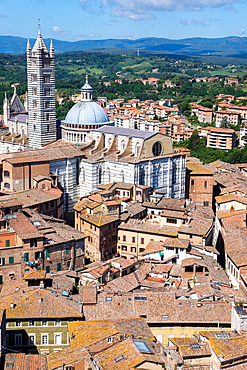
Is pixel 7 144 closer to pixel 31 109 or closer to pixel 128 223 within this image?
pixel 31 109

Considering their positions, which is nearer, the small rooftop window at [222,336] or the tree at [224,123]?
the small rooftop window at [222,336]

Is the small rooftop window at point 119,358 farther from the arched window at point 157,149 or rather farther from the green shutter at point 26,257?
the arched window at point 157,149

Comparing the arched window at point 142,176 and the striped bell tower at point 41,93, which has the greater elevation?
the striped bell tower at point 41,93

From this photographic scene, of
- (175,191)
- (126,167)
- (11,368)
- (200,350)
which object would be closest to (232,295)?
(200,350)

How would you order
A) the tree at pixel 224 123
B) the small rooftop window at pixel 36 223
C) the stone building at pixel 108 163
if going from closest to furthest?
the small rooftop window at pixel 36 223 < the stone building at pixel 108 163 < the tree at pixel 224 123

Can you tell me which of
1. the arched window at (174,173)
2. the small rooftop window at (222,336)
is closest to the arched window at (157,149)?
the arched window at (174,173)

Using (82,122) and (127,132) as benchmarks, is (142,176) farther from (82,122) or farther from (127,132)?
(82,122)

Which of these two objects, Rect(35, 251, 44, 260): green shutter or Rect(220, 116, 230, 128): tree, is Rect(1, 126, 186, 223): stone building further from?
Rect(220, 116, 230, 128): tree
